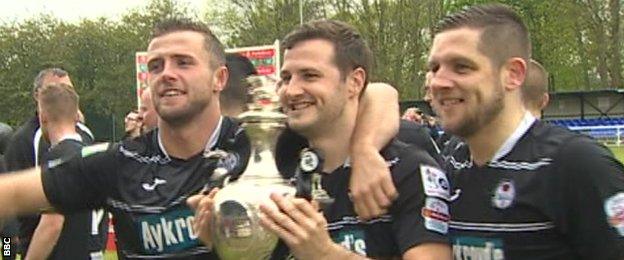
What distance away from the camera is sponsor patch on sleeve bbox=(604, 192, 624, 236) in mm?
2857

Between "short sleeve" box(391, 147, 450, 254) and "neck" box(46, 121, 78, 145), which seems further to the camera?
"neck" box(46, 121, 78, 145)

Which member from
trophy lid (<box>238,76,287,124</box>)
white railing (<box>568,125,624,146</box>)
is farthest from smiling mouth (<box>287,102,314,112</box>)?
white railing (<box>568,125,624,146</box>)

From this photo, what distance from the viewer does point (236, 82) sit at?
475 cm

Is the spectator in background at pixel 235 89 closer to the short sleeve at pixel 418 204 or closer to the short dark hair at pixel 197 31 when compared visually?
the short dark hair at pixel 197 31

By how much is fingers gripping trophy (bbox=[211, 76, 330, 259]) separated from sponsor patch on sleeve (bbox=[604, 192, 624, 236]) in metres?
0.92

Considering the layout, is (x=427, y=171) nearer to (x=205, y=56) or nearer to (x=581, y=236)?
(x=581, y=236)

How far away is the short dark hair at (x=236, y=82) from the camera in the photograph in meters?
4.60

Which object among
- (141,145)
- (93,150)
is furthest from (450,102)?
(93,150)

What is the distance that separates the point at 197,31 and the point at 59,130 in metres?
2.50

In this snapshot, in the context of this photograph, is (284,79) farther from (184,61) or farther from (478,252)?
(478,252)

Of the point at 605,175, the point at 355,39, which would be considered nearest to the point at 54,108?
the point at 355,39

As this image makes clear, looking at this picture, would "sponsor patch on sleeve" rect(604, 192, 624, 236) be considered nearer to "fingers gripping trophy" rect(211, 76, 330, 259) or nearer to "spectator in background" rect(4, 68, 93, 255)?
"fingers gripping trophy" rect(211, 76, 330, 259)

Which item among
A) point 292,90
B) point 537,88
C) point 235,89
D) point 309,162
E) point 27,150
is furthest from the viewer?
point 27,150

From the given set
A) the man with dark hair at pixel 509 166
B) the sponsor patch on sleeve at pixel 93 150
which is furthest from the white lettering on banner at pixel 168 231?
the man with dark hair at pixel 509 166
